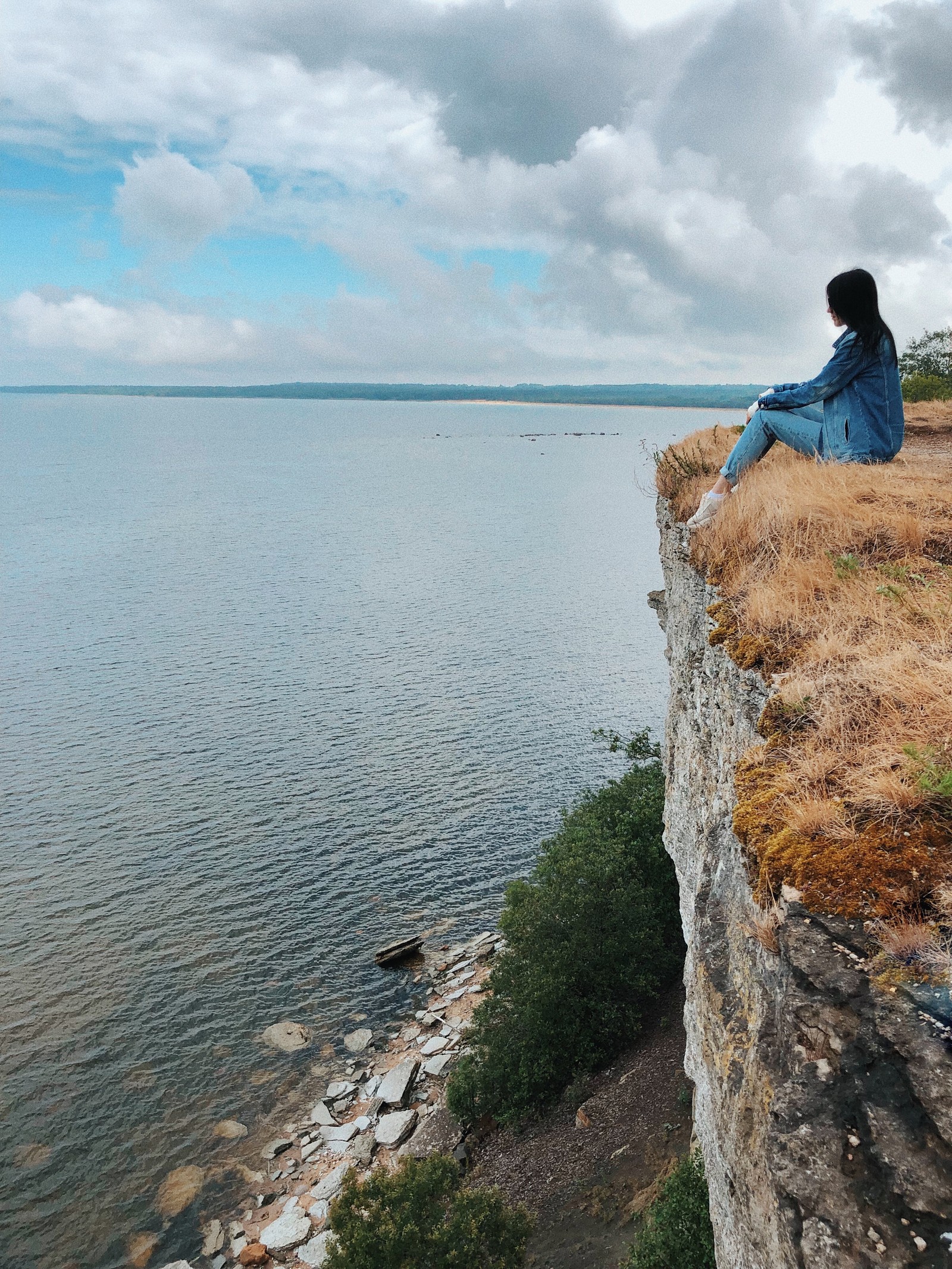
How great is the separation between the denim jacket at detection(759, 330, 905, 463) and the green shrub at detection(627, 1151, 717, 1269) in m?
11.3

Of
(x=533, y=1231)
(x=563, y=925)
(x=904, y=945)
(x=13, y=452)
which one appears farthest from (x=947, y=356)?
(x=13, y=452)

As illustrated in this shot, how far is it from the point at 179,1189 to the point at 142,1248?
5.00 ft

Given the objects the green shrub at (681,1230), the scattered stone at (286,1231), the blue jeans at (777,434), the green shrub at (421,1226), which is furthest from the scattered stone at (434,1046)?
the blue jeans at (777,434)

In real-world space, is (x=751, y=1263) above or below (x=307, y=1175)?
above

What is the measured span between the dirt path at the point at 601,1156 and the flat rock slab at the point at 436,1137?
0.93m

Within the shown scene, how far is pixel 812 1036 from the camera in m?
4.41

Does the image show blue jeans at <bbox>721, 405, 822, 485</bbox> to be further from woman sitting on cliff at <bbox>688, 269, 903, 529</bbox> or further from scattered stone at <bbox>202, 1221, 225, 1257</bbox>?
scattered stone at <bbox>202, 1221, 225, 1257</bbox>

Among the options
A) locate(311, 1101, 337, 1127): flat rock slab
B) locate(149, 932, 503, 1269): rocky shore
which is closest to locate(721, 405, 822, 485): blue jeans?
locate(149, 932, 503, 1269): rocky shore

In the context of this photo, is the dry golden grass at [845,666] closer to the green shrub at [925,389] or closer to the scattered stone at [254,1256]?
the scattered stone at [254,1256]

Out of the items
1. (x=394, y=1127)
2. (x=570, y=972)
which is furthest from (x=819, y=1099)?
(x=394, y=1127)

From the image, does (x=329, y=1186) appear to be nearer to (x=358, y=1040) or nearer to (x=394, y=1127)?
(x=394, y=1127)

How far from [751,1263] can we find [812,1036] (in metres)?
2.12

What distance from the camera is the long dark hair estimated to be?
9430mm

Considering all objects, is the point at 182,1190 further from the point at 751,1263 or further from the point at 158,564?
the point at 158,564
